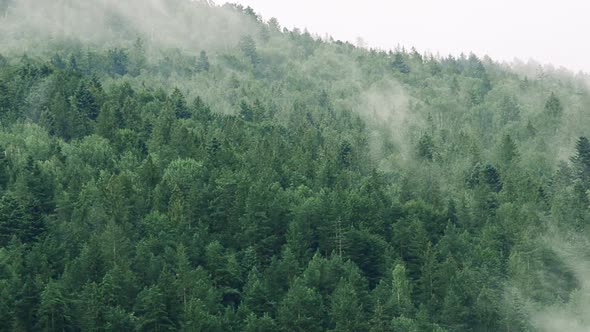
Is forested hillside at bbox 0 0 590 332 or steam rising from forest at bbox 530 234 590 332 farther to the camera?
steam rising from forest at bbox 530 234 590 332

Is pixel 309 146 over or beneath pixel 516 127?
beneath

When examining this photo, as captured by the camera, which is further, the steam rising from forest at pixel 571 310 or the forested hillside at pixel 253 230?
the steam rising from forest at pixel 571 310

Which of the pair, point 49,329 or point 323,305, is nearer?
point 49,329

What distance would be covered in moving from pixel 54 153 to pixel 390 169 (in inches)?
2160

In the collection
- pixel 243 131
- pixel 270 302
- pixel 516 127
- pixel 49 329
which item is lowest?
pixel 49 329

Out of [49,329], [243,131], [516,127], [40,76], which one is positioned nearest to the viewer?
[49,329]

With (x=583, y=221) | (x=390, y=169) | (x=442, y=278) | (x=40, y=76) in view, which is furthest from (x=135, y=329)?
(x=40, y=76)

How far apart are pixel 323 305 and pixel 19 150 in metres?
50.3

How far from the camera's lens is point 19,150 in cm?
11631

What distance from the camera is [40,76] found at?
15338cm

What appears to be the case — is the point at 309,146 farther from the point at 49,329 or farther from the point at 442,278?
the point at 49,329

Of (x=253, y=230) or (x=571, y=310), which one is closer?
(x=571, y=310)

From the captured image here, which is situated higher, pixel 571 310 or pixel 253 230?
pixel 571 310

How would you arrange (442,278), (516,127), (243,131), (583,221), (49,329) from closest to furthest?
(49,329)
(442,278)
(583,221)
(243,131)
(516,127)
